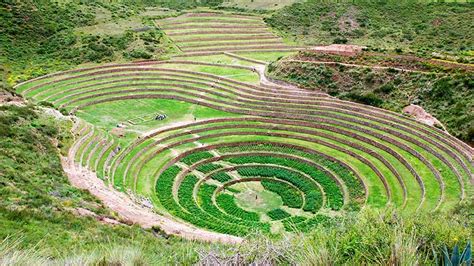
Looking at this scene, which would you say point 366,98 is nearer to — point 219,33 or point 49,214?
point 219,33

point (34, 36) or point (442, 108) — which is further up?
point (442, 108)

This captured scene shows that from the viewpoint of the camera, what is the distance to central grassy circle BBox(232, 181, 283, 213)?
35263 millimetres

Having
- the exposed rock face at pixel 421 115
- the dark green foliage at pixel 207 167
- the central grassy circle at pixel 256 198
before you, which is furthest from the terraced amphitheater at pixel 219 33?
the central grassy circle at pixel 256 198

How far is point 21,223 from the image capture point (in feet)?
60.5

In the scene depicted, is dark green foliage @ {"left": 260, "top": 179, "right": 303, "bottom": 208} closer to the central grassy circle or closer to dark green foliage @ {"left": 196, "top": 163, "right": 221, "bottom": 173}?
the central grassy circle

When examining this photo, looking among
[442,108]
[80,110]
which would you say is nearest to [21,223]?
[80,110]

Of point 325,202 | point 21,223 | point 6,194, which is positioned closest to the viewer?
point 21,223

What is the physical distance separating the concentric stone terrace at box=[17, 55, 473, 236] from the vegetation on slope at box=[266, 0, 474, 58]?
23625mm

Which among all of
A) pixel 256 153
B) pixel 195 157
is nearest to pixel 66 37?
pixel 195 157

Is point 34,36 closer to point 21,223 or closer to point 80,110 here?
point 80,110

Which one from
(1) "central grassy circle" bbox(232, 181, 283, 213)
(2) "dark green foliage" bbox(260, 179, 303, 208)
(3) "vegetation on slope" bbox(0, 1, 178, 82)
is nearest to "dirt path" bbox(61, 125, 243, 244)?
(1) "central grassy circle" bbox(232, 181, 283, 213)

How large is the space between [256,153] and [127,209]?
609 inches

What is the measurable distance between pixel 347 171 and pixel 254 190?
774 centimetres

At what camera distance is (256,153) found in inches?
1640
